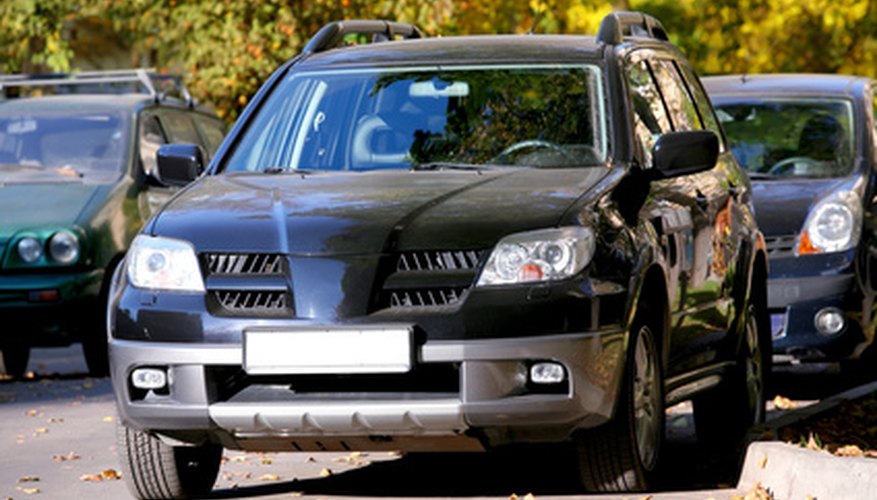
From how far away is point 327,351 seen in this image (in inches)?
296

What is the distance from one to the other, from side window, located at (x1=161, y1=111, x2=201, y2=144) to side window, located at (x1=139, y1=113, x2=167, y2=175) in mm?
158

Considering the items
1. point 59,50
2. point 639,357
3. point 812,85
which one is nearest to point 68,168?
point 812,85

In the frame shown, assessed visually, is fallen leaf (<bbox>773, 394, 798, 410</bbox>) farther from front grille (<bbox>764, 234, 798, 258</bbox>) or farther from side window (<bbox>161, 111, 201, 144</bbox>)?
side window (<bbox>161, 111, 201, 144</bbox>)

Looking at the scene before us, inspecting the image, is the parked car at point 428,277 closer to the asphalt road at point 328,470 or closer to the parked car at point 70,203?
the asphalt road at point 328,470

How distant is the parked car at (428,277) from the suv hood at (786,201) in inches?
143

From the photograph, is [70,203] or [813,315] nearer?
[813,315]

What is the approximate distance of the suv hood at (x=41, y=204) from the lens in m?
14.3

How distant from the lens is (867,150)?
13.3 meters

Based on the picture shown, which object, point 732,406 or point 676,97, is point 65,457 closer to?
point 732,406

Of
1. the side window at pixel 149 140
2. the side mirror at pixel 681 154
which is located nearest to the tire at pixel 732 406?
the side mirror at pixel 681 154

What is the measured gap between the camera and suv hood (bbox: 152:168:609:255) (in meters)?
7.65

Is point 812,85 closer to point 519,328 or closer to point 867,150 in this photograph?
point 867,150

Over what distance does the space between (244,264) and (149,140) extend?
8.19 meters

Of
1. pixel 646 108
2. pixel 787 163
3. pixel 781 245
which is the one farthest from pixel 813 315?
pixel 646 108
